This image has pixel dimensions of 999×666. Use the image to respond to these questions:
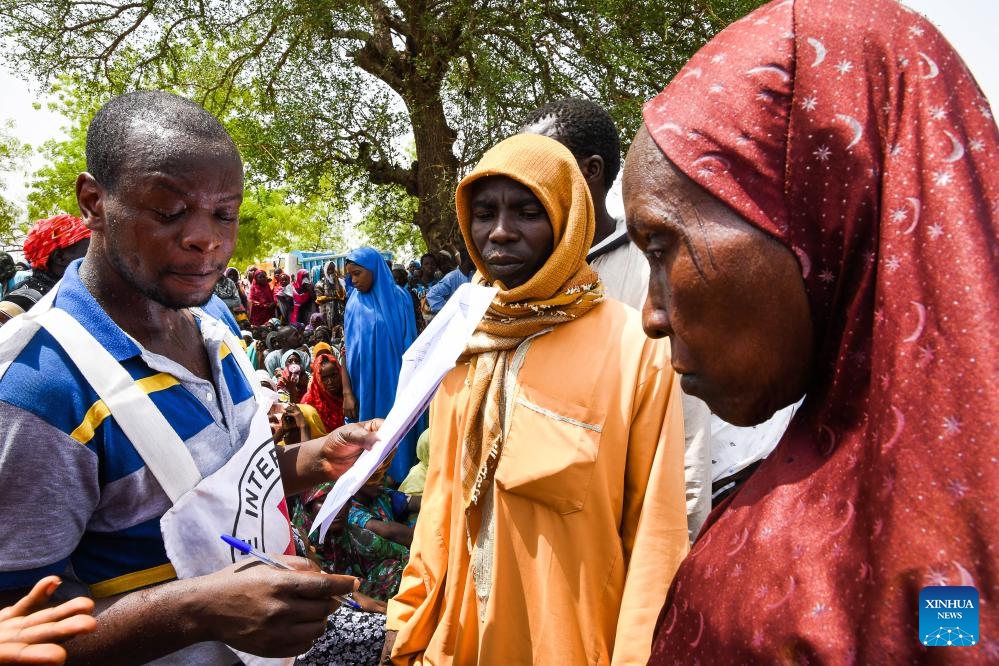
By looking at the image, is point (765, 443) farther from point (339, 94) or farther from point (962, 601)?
point (339, 94)

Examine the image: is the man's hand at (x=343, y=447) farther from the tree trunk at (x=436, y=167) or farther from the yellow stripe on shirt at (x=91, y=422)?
the tree trunk at (x=436, y=167)

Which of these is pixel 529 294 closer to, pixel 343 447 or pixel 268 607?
pixel 343 447

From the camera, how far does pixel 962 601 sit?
0.57 meters

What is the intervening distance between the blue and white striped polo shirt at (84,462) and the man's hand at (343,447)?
326 millimetres

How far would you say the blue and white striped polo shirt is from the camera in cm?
111

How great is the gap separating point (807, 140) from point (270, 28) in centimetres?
1080

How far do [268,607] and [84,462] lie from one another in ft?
1.33

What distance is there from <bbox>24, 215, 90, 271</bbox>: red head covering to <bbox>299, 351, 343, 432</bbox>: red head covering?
2.62 m

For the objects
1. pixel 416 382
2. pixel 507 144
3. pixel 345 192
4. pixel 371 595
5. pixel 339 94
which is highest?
pixel 339 94

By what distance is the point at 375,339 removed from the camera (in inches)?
240

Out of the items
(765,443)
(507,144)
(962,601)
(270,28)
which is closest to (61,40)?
Result: (270,28)

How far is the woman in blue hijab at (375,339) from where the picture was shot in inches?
230

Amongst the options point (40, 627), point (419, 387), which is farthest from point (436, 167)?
point (40, 627)

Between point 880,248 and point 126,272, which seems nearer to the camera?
point 880,248
